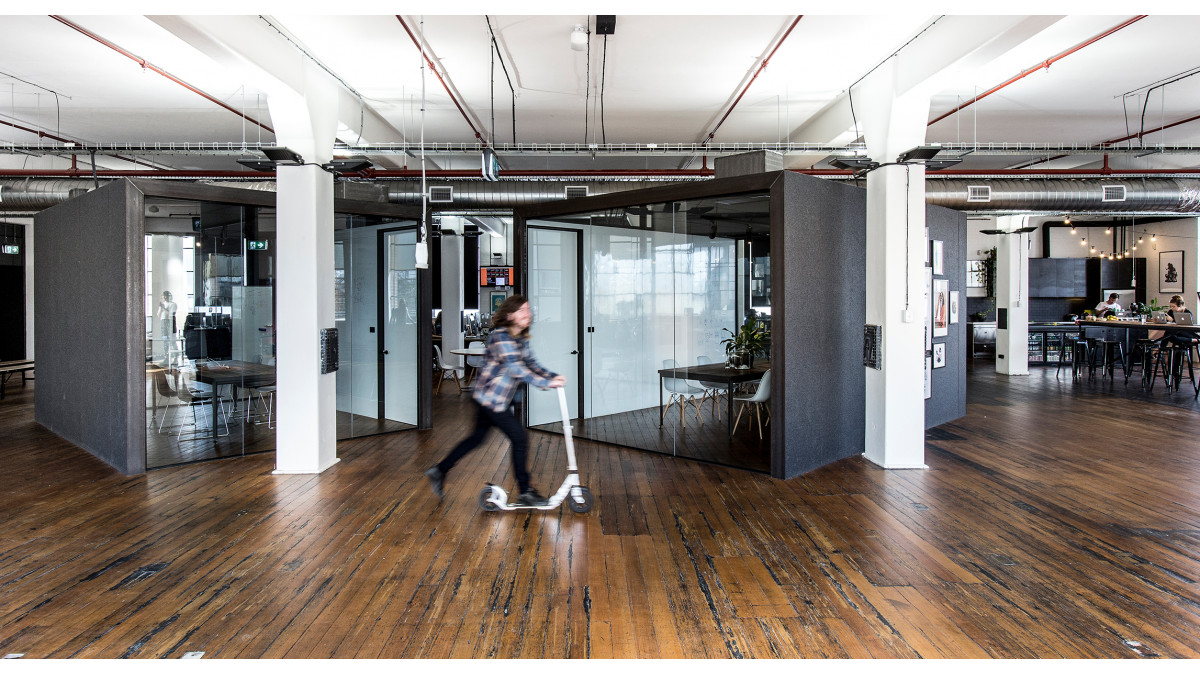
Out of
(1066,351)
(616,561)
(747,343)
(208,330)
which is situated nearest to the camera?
(616,561)

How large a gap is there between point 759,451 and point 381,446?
3914 millimetres

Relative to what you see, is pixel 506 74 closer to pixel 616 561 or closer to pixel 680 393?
pixel 680 393

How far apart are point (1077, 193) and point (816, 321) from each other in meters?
5.71

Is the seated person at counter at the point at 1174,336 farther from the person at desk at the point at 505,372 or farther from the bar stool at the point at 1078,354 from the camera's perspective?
the person at desk at the point at 505,372

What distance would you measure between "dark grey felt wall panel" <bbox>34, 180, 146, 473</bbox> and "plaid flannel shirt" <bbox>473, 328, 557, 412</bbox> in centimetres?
360

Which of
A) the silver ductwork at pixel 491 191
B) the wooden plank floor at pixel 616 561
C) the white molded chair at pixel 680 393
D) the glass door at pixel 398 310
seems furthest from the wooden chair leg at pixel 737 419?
the glass door at pixel 398 310

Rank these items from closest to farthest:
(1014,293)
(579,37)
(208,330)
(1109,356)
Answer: (579,37) < (208,330) < (1109,356) < (1014,293)

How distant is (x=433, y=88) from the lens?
23.7 feet

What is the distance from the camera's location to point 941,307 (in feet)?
26.0

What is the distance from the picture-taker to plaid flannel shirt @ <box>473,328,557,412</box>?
4438 mm

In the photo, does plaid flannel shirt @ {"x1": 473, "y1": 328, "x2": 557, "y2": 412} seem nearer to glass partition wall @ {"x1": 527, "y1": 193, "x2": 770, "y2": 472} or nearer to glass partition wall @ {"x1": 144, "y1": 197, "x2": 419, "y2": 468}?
glass partition wall @ {"x1": 527, "y1": 193, "x2": 770, "y2": 472}

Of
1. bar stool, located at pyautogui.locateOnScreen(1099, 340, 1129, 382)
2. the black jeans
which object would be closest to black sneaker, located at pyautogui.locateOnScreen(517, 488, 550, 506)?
the black jeans

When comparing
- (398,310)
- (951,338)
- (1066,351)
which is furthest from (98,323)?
(1066,351)

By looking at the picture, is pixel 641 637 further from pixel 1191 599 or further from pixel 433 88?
pixel 433 88
